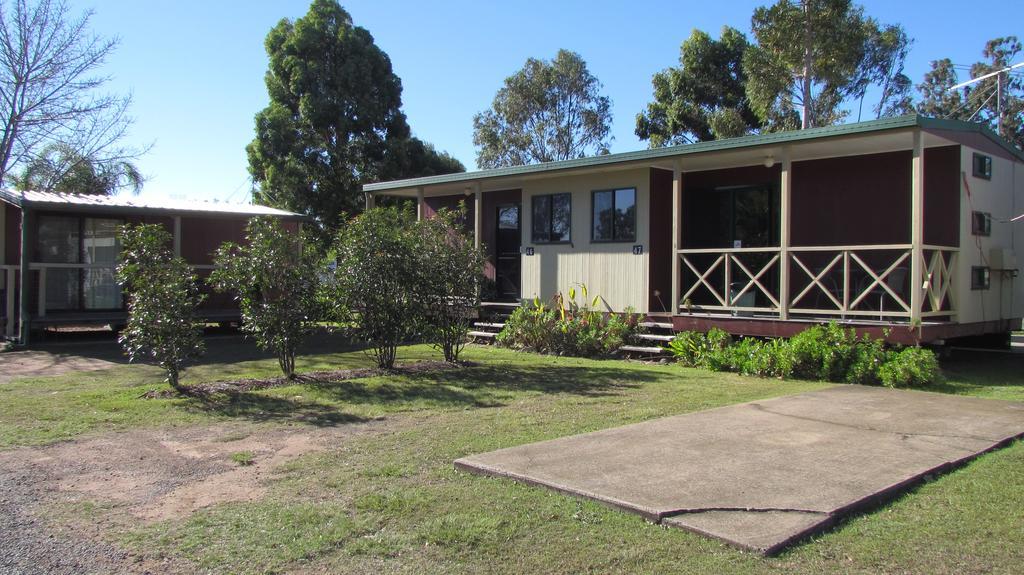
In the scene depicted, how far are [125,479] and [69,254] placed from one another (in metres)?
11.9

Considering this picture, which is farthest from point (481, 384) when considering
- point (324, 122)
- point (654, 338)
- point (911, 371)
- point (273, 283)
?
point (324, 122)

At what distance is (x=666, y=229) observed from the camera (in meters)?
13.3

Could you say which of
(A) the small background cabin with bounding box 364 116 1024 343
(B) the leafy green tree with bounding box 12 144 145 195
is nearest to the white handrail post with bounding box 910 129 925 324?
(A) the small background cabin with bounding box 364 116 1024 343

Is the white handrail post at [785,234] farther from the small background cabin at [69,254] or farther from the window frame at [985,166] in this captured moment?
the small background cabin at [69,254]

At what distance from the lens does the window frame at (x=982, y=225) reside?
11.0m

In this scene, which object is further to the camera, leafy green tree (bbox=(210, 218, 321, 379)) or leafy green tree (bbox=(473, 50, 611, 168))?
leafy green tree (bbox=(473, 50, 611, 168))

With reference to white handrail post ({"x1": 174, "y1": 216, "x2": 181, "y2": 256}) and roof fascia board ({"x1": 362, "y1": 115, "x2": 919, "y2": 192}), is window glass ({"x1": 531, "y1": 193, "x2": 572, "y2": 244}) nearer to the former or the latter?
roof fascia board ({"x1": 362, "y1": 115, "x2": 919, "y2": 192})

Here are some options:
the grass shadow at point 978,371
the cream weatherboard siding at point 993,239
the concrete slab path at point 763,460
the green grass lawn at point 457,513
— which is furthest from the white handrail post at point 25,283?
the cream weatherboard siding at point 993,239

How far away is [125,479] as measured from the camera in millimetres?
5113

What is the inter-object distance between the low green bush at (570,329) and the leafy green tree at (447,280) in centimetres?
197

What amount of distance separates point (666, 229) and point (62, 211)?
1111cm

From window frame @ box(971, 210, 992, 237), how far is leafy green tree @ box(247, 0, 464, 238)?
59.1ft

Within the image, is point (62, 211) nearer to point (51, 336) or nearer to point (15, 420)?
point (51, 336)

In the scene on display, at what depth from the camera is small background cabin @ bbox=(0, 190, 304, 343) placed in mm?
13680
